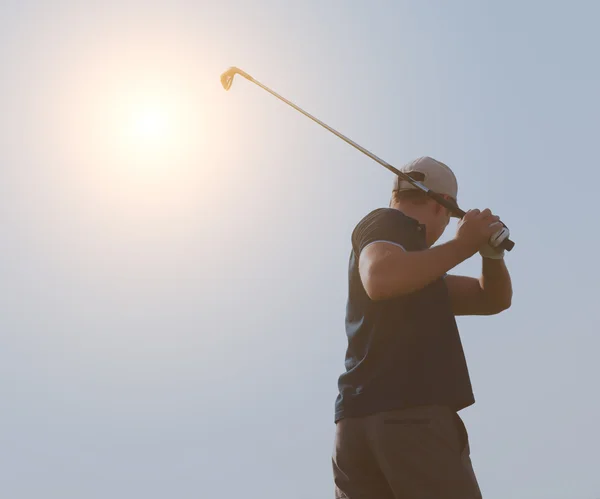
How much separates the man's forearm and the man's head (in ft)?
1.46

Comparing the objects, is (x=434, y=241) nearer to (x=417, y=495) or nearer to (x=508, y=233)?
(x=508, y=233)

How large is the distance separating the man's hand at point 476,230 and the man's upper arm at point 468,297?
0.91 m

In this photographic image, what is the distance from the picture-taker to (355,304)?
448cm

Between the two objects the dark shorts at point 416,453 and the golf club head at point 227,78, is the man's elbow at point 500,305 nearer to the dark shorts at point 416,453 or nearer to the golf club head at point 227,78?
the dark shorts at point 416,453

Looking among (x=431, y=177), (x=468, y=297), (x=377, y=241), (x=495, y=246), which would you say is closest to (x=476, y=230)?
(x=495, y=246)

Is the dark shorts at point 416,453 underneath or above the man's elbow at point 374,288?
underneath

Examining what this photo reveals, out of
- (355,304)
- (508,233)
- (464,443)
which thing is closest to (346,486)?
(464,443)

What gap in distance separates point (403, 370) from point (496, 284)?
3.95 feet

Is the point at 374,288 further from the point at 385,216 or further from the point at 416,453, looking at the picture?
the point at 416,453

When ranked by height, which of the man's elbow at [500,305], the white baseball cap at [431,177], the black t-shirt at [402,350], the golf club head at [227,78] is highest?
the golf club head at [227,78]

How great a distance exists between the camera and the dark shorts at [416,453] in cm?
402

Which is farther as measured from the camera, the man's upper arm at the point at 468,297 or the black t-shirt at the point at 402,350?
the man's upper arm at the point at 468,297

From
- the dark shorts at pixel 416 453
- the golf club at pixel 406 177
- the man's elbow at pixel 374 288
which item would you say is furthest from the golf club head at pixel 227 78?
the dark shorts at pixel 416 453

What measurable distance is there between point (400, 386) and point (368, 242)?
77cm
